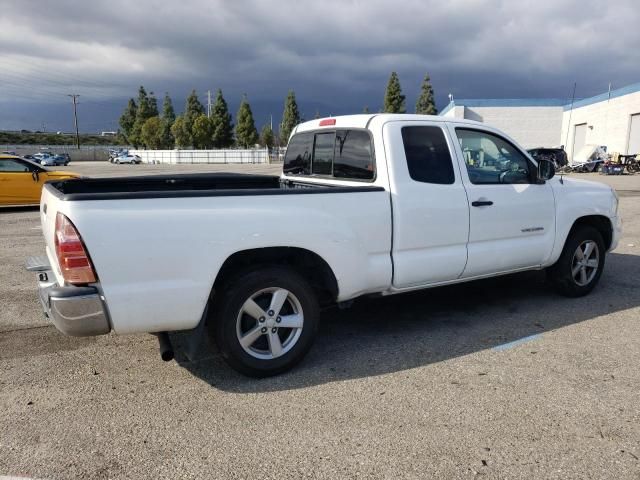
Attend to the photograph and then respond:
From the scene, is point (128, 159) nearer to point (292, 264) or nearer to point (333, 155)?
point (333, 155)

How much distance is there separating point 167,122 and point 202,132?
12786mm

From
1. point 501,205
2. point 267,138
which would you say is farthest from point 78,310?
point 267,138

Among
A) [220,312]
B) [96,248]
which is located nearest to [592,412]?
[220,312]

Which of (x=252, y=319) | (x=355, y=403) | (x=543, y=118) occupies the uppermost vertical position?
(x=543, y=118)

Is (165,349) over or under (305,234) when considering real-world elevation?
under

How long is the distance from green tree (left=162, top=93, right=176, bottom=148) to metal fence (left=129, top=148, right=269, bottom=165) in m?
11.4

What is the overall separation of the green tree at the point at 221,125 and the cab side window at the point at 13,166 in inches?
2603

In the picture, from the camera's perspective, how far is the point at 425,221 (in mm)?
4148

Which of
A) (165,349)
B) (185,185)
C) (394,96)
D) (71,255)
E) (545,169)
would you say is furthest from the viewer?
(394,96)

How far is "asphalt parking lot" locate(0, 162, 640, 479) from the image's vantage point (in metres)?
2.74

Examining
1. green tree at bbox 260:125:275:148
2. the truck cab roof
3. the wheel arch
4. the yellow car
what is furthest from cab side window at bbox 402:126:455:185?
green tree at bbox 260:125:275:148

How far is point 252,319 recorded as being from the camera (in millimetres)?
3664

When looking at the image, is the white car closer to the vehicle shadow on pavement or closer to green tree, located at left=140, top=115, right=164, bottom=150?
green tree, located at left=140, top=115, right=164, bottom=150

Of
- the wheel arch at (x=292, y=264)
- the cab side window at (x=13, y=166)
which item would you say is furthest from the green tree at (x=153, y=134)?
the wheel arch at (x=292, y=264)
